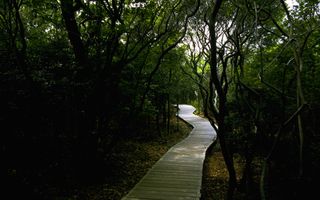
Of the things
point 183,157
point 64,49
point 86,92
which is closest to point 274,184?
point 183,157

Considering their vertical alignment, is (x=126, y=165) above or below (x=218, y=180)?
above

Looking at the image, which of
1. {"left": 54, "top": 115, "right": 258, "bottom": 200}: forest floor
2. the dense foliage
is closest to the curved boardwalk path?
{"left": 54, "top": 115, "right": 258, "bottom": 200}: forest floor

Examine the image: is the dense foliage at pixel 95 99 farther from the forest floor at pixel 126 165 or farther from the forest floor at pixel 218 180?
the forest floor at pixel 126 165

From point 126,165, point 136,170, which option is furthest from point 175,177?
point 126,165

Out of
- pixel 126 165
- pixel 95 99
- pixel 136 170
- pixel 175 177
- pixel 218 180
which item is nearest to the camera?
pixel 95 99

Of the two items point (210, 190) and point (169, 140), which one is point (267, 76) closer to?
point (210, 190)

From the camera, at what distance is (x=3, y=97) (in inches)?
217

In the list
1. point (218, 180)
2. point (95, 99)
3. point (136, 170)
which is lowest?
point (218, 180)

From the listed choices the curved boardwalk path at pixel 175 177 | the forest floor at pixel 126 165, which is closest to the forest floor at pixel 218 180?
the curved boardwalk path at pixel 175 177

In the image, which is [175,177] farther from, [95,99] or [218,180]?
[95,99]

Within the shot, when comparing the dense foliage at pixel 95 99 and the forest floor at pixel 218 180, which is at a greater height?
the dense foliage at pixel 95 99

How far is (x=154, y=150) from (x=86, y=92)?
17.9 ft

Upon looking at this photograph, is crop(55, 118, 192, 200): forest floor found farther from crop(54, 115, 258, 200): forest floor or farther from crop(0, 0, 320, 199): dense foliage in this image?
crop(0, 0, 320, 199): dense foliage

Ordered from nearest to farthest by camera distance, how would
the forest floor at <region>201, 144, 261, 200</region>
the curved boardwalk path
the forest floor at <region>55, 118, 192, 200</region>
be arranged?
the curved boardwalk path → the forest floor at <region>55, 118, 192, 200</region> → the forest floor at <region>201, 144, 261, 200</region>
